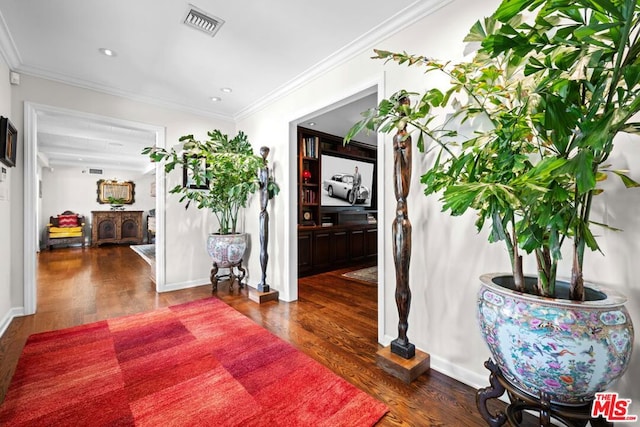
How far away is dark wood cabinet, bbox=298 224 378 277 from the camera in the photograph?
4410mm

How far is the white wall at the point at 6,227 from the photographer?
93.4 inches

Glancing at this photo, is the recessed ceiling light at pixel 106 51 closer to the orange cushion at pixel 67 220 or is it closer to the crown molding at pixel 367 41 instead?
the crown molding at pixel 367 41

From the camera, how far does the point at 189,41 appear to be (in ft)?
7.57

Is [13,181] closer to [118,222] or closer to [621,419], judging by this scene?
[621,419]

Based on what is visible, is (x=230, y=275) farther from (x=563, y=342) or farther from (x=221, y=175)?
(x=563, y=342)

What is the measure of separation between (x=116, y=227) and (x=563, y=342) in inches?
389

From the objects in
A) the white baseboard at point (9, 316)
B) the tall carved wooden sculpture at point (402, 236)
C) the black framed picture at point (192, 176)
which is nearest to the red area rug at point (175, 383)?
the white baseboard at point (9, 316)

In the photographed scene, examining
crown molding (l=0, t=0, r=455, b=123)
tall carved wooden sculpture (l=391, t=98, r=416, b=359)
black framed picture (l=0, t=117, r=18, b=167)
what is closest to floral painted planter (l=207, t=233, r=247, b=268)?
crown molding (l=0, t=0, r=455, b=123)

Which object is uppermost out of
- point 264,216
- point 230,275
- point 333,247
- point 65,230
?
point 264,216

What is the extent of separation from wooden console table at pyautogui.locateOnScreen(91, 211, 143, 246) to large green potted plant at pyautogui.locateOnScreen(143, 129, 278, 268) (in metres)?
5.99

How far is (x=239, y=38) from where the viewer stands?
2266 millimetres

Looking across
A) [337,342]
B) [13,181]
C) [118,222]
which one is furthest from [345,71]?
[118,222]

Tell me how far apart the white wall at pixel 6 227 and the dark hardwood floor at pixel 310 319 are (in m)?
0.21

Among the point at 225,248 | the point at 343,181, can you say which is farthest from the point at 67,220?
the point at 343,181
